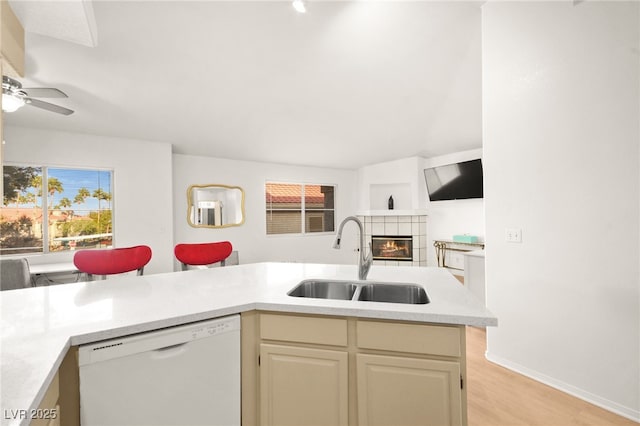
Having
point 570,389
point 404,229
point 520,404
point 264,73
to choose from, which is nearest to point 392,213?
point 404,229

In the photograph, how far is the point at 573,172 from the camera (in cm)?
194

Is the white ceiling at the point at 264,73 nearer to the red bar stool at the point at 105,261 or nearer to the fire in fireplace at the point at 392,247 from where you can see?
the red bar stool at the point at 105,261

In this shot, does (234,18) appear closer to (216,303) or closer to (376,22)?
(376,22)

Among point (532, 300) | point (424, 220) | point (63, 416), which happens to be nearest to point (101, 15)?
point (63, 416)

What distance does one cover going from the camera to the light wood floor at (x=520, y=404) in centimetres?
166

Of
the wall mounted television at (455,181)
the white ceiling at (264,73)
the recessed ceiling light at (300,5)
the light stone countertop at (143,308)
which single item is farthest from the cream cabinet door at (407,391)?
the wall mounted television at (455,181)

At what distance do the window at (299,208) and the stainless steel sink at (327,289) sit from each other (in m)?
4.35

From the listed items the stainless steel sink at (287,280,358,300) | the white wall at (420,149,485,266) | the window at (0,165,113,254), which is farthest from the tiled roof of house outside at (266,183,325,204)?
the stainless steel sink at (287,280,358,300)

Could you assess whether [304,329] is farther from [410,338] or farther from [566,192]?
[566,192]

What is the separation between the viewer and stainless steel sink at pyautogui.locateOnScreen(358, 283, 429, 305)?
1552mm

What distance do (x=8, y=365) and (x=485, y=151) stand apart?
287 cm

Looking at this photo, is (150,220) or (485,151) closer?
(485,151)

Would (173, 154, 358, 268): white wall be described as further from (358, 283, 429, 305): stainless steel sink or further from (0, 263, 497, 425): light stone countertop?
(358, 283, 429, 305): stainless steel sink

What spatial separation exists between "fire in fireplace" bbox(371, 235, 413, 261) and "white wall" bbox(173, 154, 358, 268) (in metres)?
0.59
